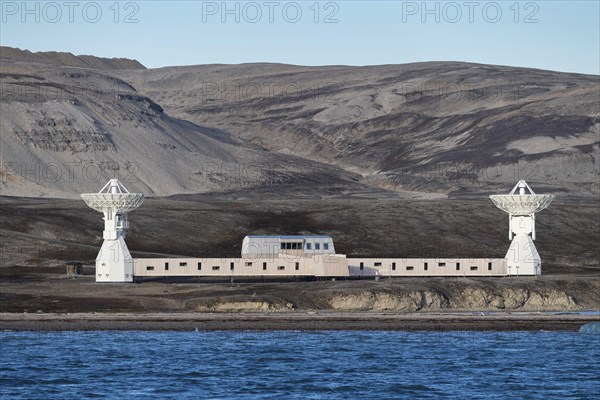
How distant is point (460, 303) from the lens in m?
92.9

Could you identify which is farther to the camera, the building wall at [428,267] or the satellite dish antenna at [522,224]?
the building wall at [428,267]

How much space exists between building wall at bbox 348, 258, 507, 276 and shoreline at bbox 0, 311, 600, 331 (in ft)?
55.7

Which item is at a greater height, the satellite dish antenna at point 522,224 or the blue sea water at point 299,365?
the satellite dish antenna at point 522,224

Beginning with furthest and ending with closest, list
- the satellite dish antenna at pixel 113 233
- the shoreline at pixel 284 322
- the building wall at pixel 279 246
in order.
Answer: the building wall at pixel 279 246 → the satellite dish antenna at pixel 113 233 → the shoreline at pixel 284 322

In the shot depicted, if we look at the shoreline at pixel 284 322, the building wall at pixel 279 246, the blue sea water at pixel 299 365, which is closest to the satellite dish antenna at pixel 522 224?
the building wall at pixel 279 246

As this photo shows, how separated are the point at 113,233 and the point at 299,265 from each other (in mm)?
14396

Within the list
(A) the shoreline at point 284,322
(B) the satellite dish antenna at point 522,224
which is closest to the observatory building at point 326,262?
(B) the satellite dish antenna at point 522,224

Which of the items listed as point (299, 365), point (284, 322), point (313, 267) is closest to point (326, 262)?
point (313, 267)

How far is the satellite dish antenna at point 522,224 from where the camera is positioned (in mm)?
100625

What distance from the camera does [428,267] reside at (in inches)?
4072

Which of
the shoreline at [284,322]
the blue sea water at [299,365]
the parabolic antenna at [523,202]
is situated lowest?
the blue sea water at [299,365]

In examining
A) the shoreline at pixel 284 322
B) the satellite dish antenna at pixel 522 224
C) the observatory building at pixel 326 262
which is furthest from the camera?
the observatory building at pixel 326 262

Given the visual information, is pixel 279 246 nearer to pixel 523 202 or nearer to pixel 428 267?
pixel 428 267

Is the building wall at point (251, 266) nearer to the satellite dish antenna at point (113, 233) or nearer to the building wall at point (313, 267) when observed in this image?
the building wall at point (313, 267)
